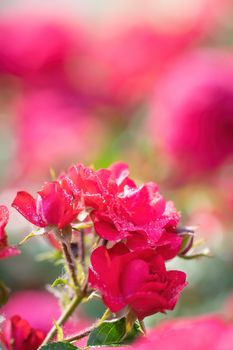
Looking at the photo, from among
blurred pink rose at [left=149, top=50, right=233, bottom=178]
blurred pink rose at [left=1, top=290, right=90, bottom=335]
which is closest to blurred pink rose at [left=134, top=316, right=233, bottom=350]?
blurred pink rose at [left=1, top=290, right=90, bottom=335]

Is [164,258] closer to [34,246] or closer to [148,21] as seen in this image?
[34,246]

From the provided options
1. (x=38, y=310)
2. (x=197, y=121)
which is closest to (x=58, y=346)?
(x=38, y=310)

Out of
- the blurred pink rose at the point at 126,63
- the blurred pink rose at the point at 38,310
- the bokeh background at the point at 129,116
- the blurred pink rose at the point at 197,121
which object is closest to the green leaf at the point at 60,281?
the blurred pink rose at the point at 38,310

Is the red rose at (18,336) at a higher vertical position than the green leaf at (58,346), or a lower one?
higher

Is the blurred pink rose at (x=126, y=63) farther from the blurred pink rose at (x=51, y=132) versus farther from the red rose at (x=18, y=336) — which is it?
the red rose at (x=18, y=336)

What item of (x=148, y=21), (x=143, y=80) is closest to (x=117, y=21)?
(x=148, y=21)

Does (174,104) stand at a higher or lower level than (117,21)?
lower
